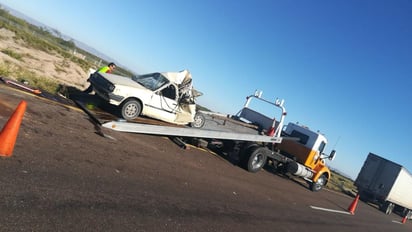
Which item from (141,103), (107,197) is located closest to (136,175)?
(107,197)

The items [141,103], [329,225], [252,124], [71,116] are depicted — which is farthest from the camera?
[252,124]

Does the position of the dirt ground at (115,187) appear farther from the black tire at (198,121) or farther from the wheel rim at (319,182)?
the wheel rim at (319,182)

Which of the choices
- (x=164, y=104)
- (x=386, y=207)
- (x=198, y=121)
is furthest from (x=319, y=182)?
(x=386, y=207)

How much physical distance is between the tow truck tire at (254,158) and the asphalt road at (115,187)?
1.61 meters

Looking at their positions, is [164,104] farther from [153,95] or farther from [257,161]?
[257,161]

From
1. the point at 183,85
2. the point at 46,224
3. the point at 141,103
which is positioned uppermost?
the point at 183,85

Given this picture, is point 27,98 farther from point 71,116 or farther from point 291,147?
point 291,147

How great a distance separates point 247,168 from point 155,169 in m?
6.25

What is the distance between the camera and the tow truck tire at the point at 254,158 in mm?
13508

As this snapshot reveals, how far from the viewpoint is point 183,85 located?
13.8 m

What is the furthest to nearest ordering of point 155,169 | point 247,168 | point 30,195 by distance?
point 247,168, point 155,169, point 30,195

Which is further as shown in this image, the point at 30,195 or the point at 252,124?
the point at 252,124

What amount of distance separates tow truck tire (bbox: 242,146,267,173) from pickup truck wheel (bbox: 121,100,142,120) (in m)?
4.31

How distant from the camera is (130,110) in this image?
1164 cm
